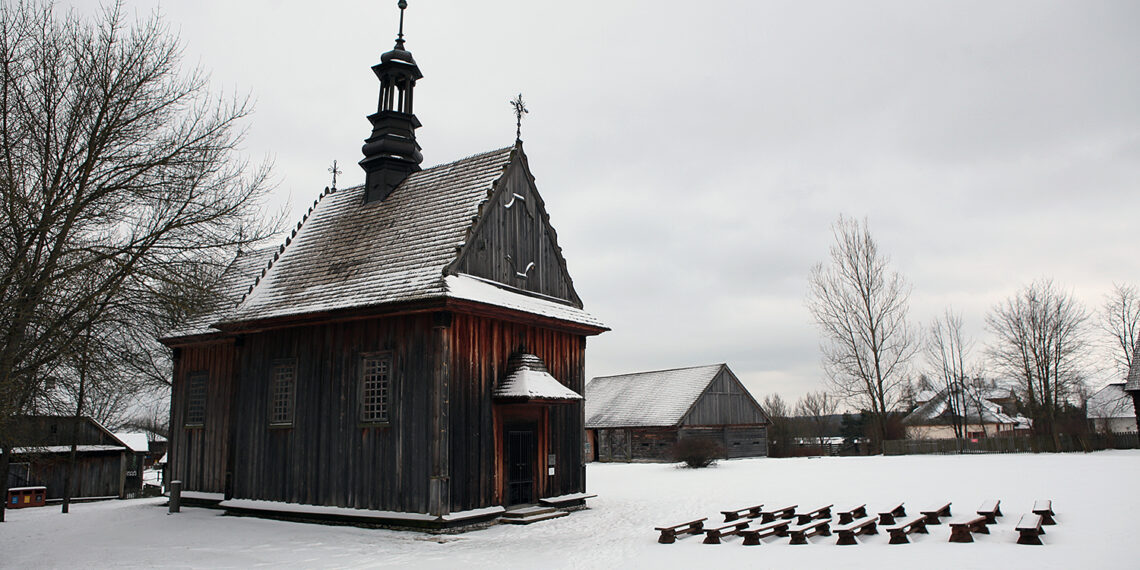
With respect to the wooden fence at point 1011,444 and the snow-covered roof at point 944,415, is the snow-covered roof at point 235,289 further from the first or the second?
the snow-covered roof at point 944,415

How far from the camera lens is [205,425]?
19422mm

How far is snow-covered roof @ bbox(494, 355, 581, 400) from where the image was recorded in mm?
15344

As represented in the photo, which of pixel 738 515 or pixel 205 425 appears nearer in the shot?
pixel 738 515

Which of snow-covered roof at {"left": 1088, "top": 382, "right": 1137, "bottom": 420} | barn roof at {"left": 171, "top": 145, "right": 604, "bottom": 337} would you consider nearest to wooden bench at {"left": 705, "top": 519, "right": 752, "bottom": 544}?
barn roof at {"left": 171, "top": 145, "right": 604, "bottom": 337}

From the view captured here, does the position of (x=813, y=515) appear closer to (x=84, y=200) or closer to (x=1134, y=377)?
(x=84, y=200)

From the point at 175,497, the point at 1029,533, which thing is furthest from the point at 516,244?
the point at 1029,533

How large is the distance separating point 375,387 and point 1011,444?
120 feet

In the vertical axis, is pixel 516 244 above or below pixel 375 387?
above

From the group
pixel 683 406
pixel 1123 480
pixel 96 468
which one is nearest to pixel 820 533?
pixel 1123 480

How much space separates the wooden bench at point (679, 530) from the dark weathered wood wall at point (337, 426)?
4790 millimetres

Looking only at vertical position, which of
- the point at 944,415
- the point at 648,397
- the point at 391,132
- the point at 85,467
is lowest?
the point at 85,467

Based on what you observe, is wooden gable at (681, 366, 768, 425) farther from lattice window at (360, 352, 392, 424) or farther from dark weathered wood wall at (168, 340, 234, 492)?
lattice window at (360, 352, 392, 424)

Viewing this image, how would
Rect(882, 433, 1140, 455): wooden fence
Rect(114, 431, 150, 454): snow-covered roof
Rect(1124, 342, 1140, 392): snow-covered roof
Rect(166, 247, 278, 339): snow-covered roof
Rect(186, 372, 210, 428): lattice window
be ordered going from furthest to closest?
Rect(114, 431, 150, 454): snow-covered roof
Rect(882, 433, 1140, 455): wooden fence
Rect(1124, 342, 1140, 392): snow-covered roof
Rect(186, 372, 210, 428): lattice window
Rect(166, 247, 278, 339): snow-covered roof

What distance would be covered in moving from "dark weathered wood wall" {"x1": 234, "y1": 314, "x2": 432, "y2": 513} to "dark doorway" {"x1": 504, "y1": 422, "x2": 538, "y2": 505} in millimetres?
2493
